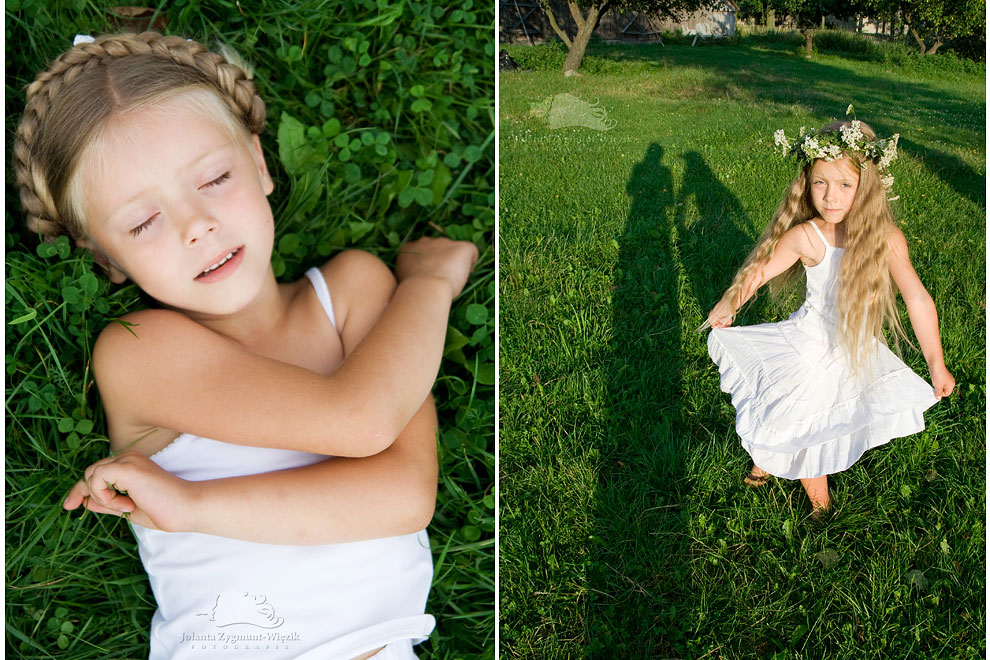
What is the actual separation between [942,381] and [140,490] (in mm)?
1365

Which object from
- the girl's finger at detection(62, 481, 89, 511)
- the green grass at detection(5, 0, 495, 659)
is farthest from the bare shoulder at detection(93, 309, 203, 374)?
the girl's finger at detection(62, 481, 89, 511)

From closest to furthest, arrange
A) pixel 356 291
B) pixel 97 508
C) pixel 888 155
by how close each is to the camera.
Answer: pixel 888 155
pixel 97 508
pixel 356 291

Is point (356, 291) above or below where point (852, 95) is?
below

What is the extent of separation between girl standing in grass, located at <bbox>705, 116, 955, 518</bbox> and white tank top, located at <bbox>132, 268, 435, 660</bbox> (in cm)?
69

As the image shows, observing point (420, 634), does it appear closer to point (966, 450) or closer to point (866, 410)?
point (866, 410)

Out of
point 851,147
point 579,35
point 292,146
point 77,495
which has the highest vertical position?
point 579,35

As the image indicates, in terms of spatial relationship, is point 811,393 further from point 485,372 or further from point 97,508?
point 97,508

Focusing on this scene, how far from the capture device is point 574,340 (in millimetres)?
1495

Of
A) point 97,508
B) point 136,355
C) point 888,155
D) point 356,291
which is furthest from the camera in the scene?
point 356,291

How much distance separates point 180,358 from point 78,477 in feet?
1.30

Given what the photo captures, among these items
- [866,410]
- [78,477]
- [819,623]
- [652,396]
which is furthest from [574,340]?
[78,477]

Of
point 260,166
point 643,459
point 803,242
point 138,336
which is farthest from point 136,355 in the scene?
point 803,242

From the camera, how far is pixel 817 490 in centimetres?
138

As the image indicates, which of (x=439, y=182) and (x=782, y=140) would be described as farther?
(x=439, y=182)
